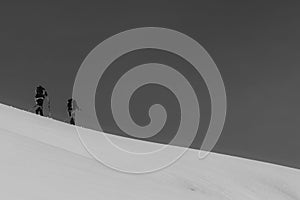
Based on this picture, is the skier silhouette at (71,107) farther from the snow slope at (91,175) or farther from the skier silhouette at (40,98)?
the snow slope at (91,175)

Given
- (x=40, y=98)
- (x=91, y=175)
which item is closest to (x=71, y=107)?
(x=40, y=98)

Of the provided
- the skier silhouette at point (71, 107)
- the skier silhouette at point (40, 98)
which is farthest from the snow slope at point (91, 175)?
the skier silhouette at point (71, 107)

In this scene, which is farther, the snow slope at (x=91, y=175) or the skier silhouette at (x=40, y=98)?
the skier silhouette at (x=40, y=98)

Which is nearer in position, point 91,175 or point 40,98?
point 91,175

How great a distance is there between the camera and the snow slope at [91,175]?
312 inches

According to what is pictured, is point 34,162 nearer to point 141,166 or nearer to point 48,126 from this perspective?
point 141,166

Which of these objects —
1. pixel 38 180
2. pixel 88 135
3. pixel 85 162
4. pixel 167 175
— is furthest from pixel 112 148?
pixel 38 180

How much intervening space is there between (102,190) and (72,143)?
466 centimetres

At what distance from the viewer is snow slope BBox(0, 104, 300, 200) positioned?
7.92 m

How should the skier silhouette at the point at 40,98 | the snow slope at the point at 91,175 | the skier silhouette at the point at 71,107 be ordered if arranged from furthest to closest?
the skier silhouette at the point at 71,107, the skier silhouette at the point at 40,98, the snow slope at the point at 91,175

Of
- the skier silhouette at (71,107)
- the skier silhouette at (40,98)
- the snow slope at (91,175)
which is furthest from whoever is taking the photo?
the skier silhouette at (71,107)

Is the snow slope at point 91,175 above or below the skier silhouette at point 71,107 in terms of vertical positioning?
below

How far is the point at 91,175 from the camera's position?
31.4ft

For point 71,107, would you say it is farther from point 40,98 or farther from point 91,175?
point 91,175
